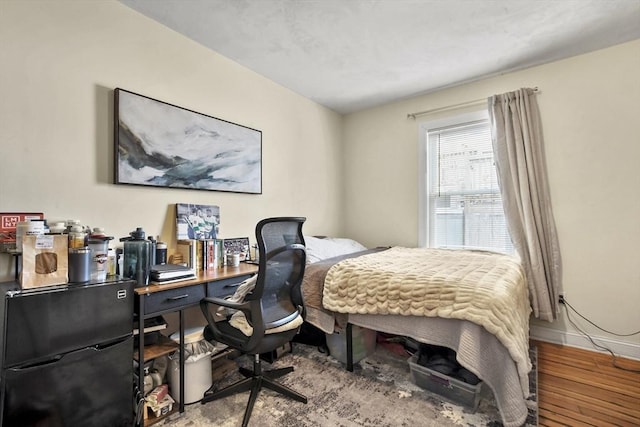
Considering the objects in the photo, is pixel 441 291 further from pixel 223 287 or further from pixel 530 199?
pixel 530 199

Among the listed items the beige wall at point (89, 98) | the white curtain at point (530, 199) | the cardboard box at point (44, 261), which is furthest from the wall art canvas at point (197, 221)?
the white curtain at point (530, 199)

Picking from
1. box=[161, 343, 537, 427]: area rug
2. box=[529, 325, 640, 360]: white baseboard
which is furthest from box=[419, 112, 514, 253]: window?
box=[161, 343, 537, 427]: area rug

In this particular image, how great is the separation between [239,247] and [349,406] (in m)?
1.53

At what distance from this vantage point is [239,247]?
106 inches

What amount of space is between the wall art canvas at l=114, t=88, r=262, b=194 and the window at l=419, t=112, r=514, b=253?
6.53 ft

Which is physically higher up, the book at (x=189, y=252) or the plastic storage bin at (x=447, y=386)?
the book at (x=189, y=252)

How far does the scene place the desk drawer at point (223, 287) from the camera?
1.95 m

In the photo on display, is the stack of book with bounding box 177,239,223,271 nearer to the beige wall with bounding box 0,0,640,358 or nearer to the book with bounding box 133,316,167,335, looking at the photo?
the beige wall with bounding box 0,0,640,358

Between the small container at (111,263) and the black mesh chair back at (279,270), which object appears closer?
the black mesh chair back at (279,270)

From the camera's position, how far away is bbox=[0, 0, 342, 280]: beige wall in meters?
1.61

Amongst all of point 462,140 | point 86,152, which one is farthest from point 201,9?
point 462,140

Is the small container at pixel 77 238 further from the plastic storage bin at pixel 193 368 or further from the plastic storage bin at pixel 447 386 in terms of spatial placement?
the plastic storage bin at pixel 447 386

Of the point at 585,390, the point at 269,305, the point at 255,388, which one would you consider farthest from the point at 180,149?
the point at 585,390

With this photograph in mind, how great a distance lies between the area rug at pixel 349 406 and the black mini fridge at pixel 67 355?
0.46 m
